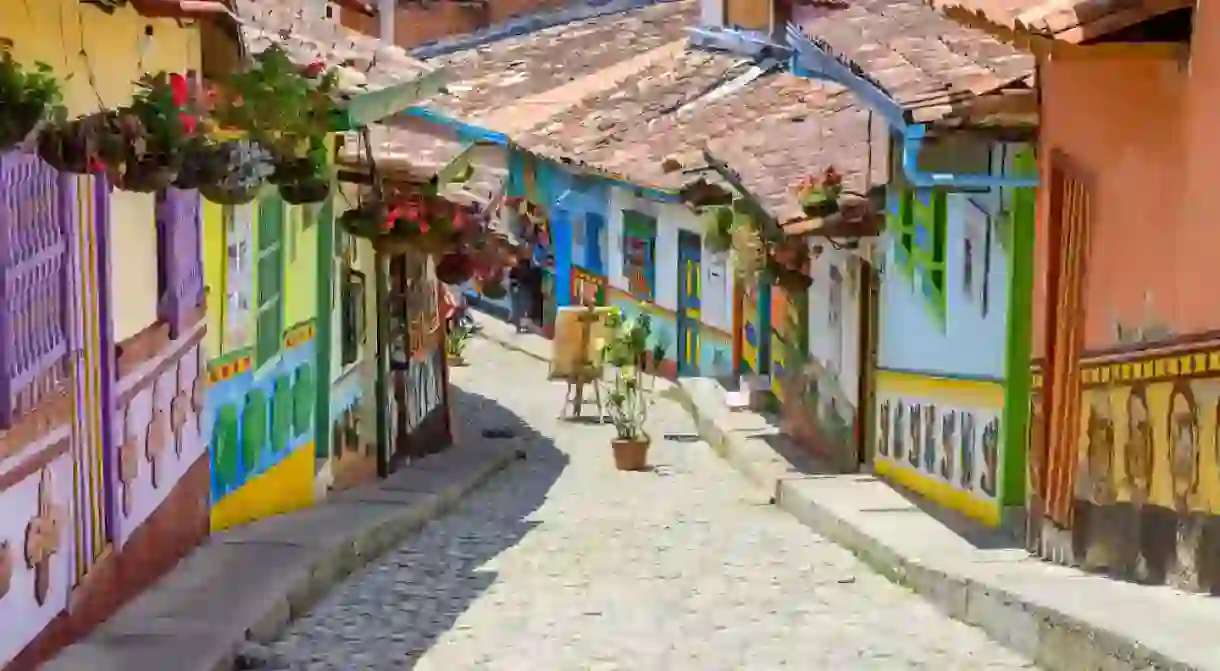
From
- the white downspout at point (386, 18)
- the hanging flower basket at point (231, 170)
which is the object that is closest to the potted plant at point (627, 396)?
the hanging flower basket at point (231, 170)

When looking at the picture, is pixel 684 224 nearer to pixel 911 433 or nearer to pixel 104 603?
pixel 911 433

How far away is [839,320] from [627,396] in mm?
3041

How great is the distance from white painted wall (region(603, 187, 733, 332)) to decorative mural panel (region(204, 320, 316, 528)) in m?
10.6

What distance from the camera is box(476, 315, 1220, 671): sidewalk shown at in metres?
7.78

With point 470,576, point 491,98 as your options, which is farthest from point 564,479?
point 491,98

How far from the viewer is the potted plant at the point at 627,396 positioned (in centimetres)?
1939

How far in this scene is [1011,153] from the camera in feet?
37.7

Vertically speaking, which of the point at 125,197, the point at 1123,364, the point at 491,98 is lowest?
the point at 1123,364

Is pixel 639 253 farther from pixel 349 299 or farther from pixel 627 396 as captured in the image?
pixel 349 299

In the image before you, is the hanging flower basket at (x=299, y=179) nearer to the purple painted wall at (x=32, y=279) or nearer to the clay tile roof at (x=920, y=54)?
the purple painted wall at (x=32, y=279)

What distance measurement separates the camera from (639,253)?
2972cm

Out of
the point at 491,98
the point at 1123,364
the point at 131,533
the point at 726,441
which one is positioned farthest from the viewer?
the point at 491,98

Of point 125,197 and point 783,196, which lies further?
point 783,196

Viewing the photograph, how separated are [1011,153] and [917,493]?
3.91m
